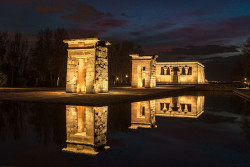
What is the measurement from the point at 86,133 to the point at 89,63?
47.3ft

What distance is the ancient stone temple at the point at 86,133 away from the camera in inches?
206

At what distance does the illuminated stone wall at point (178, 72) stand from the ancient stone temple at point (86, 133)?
4936cm

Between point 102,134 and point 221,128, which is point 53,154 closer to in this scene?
point 102,134

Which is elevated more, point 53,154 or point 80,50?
point 80,50

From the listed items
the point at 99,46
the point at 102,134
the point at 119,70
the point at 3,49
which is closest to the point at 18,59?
the point at 3,49

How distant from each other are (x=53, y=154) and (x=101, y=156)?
98 cm

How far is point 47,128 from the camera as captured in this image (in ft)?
23.7

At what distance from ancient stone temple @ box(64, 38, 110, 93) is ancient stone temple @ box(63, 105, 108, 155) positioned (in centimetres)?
1156

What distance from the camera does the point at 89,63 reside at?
20.5 meters

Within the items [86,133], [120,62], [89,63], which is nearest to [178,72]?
[120,62]

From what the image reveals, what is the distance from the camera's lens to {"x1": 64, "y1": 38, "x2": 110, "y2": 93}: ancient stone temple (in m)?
20.4

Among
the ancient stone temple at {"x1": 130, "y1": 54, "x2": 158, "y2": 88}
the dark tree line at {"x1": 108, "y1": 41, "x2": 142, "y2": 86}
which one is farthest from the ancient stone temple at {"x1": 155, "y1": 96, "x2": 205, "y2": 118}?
the dark tree line at {"x1": 108, "y1": 41, "x2": 142, "y2": 86}

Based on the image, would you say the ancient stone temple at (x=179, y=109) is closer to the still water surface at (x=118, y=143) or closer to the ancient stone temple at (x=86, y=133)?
the still water surface at (x=118, y=143)

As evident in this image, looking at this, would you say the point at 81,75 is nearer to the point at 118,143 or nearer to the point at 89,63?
the point at 89,63
